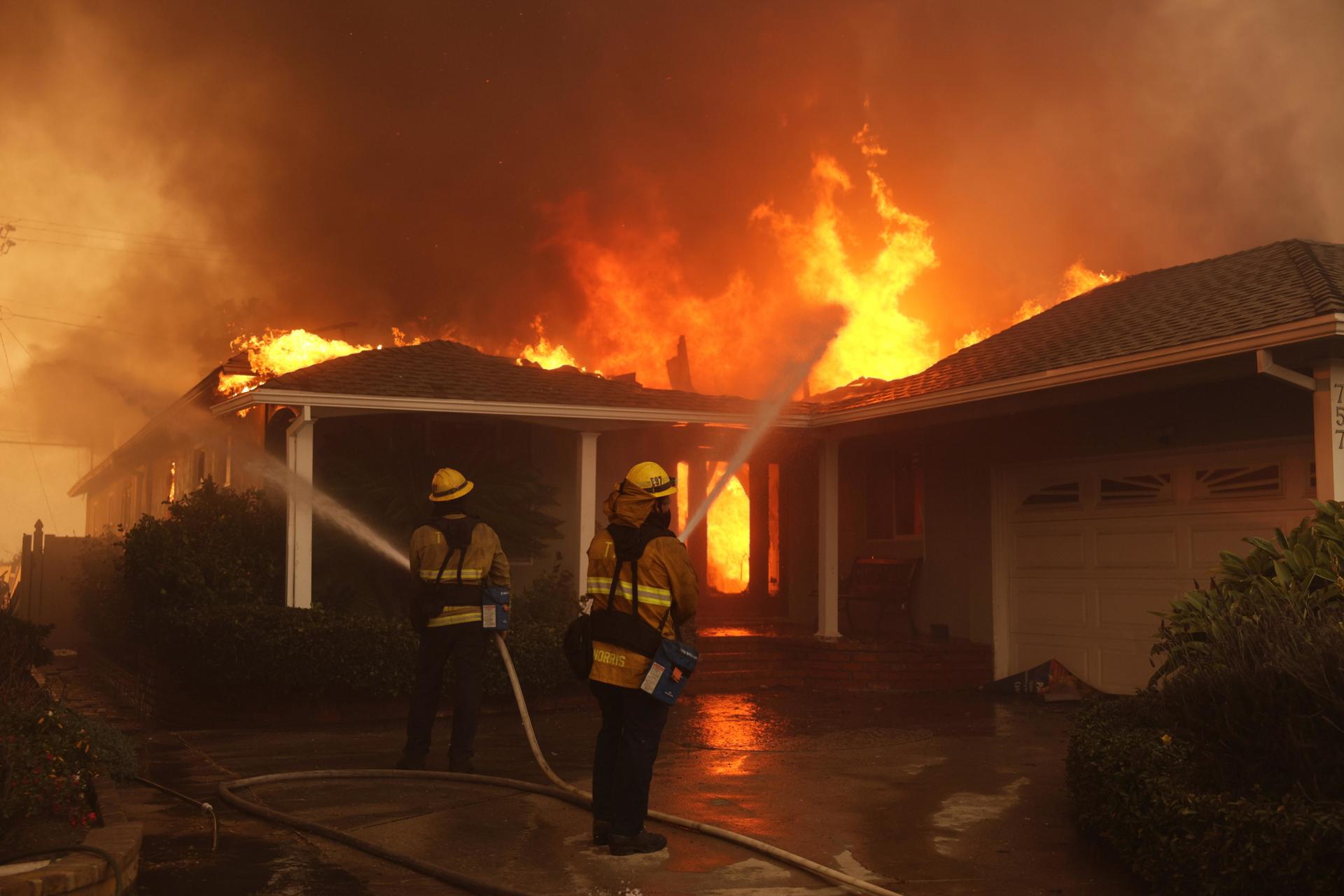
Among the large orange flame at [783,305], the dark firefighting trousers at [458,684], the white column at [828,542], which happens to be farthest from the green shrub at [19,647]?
the large orange flame at [783,305]

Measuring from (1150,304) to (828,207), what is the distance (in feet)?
48.5

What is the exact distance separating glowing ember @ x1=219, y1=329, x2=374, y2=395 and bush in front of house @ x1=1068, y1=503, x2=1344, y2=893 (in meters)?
11.5

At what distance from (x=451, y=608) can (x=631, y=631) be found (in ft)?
8.04

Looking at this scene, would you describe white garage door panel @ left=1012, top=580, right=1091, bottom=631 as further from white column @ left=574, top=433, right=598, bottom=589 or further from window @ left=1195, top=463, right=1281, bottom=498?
white column @ left=574, top=433, right=598, bottom=589

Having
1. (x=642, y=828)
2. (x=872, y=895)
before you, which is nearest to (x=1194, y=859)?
(x=872, y=895)

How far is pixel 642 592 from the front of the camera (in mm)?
5875

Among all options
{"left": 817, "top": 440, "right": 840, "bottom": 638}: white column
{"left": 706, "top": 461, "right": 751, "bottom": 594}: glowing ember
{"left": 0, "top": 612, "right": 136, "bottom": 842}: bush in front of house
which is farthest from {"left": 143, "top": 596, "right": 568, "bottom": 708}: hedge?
{"left": 706, "top": 461, "right": 751, "bottom": 594}: glowing ember

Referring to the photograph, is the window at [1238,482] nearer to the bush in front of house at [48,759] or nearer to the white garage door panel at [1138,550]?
the white garage door panel at [1138,550]

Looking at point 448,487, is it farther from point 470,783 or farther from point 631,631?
point 631,631

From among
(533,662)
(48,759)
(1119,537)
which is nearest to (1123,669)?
(1119,537)

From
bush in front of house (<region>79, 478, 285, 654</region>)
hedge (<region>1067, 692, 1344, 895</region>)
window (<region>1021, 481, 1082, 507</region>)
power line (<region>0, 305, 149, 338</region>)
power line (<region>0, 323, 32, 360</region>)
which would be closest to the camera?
hedge (<region>1067, 692, 1344, 895</region>)

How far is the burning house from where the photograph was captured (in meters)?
10.7

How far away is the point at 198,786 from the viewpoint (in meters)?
7.52

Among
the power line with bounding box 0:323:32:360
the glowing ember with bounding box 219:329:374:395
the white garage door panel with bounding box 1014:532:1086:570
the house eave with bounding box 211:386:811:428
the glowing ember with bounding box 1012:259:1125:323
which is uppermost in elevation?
the power line with bounding box 0:323:32:360
